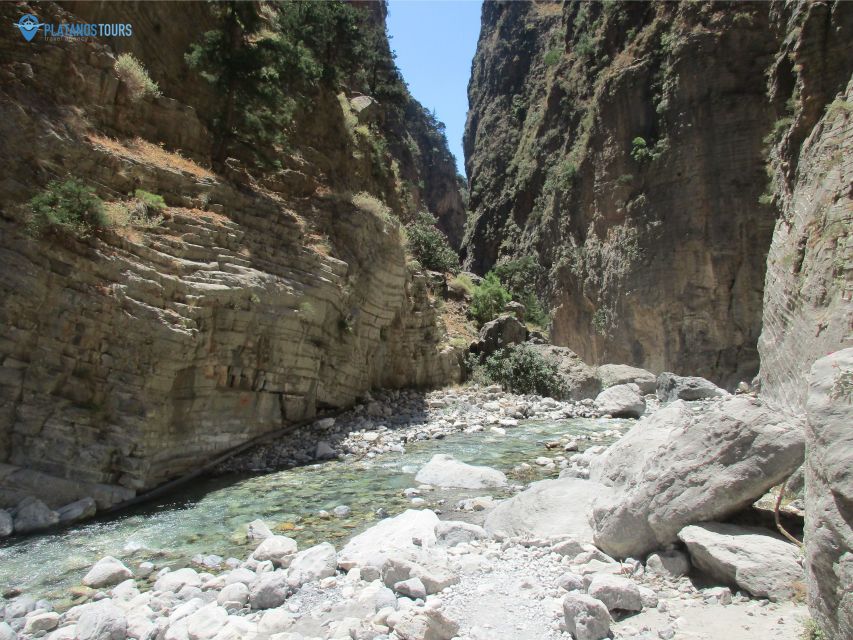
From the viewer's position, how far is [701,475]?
172 inches

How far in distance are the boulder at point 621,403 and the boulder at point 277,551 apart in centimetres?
1191

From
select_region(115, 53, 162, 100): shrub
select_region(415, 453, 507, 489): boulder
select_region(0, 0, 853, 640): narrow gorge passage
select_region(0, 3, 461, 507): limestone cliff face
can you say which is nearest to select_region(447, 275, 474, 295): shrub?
select_region(0, 0, 853, 640): narrow gorge passage

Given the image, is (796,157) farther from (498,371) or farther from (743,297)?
(743,297)

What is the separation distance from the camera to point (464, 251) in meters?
48.9

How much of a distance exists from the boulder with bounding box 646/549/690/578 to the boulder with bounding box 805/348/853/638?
1227 millimetres

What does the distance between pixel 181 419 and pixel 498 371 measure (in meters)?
11.9

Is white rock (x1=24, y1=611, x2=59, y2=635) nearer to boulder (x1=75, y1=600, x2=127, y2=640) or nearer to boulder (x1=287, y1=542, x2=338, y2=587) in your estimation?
boulder (x1=75, y1=600, x2=127, y2=640)

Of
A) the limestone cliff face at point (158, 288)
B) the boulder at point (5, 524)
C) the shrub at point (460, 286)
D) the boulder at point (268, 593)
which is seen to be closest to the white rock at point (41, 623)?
the boulder at point (268, 593)

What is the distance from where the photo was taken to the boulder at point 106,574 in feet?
16.5

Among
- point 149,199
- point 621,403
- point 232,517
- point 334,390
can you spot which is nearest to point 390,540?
point 232,517

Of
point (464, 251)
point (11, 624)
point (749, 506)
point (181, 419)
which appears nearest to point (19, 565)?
point (11, 624)

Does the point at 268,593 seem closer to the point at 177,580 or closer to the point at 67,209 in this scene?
the point at 177,580

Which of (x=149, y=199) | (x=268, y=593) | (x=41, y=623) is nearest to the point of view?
(x=41, y=623)

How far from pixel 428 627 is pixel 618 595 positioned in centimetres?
130
